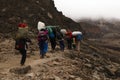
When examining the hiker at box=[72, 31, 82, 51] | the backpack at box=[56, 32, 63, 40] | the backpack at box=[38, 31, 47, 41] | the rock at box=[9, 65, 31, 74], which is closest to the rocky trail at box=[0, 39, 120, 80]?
the rock at box=[9, 65, 31, 74]

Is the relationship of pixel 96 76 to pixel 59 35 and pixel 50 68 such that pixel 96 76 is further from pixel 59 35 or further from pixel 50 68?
pixel 59 35

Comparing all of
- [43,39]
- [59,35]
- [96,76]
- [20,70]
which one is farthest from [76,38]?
[20,70]

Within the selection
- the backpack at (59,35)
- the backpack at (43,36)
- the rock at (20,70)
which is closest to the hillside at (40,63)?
the rock at (20,70)

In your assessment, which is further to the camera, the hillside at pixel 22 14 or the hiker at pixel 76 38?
the hillside at pixel 22 14

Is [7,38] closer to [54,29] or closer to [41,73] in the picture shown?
[54,29]

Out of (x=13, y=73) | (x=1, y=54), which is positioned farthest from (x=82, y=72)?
(x=1, y=54)

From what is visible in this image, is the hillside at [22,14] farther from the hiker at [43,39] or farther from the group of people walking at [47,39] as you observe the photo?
the hiker at [43,39]

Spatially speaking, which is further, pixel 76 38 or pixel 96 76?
pixel 76 38

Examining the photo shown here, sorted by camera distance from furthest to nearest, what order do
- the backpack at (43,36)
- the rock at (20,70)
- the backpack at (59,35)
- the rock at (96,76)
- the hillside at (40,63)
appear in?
the backpack at (59,35) → the backpack at (43,36) → the rock at (96,76) → the hillside at (40,63) → the rock at (20,70)

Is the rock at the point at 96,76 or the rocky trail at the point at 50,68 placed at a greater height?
the rocky trail at the point at 50,68

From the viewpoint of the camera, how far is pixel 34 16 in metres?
28.0

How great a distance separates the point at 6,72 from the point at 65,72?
216 centimetres

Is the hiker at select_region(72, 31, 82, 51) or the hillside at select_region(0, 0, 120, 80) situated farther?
the hiker at select_region(72, 31, 82, 51)

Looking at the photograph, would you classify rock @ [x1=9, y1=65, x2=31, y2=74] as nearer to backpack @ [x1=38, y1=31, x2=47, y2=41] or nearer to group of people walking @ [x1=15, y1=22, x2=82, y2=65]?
group of people walking @ [x1=15, y1=22, x2=82, y2=65]
